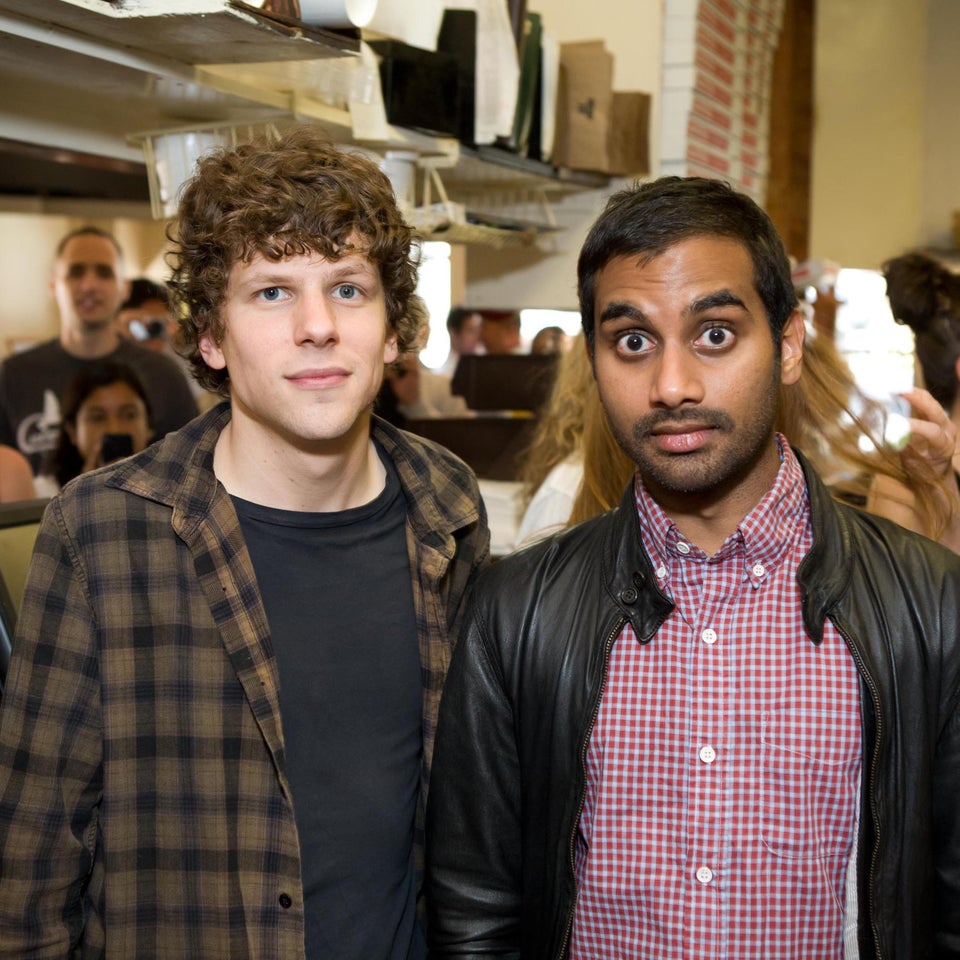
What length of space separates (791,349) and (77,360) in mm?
3019

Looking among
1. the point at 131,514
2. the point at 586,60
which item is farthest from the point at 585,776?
the point at 586,60

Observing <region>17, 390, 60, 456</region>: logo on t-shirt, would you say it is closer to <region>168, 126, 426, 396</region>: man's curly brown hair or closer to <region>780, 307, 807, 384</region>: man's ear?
<region>168, 126, 426, 396</region>: man's curly brown hair

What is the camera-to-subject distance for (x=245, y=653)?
1.37 metres

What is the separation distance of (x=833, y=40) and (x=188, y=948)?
666 centimetres

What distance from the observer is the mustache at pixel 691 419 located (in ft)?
4.10

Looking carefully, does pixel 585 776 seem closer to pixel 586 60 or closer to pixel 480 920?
pixel 480 920

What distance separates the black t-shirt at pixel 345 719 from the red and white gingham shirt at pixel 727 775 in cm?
27

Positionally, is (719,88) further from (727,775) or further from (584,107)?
(727,775)

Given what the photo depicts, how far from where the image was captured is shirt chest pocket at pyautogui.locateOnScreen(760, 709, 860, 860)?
123cm

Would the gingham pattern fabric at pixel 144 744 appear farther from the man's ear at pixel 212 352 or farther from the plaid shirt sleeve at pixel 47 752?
the man's ear at pixel 212 352

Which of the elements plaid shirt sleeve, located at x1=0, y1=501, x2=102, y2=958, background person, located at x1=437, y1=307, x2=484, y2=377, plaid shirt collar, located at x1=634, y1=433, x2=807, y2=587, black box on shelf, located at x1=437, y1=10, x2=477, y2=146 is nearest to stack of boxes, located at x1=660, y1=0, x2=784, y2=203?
background person, located at x1=437, y1=307, x2=484, y2=377

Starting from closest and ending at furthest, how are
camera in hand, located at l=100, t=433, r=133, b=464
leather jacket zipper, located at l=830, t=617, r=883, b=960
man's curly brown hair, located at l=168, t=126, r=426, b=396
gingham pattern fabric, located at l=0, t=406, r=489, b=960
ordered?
leather jacket zipper, located at l=830, t=617, r=883, b=960 < gingham pattern fabric, located at l=0, t=406, r=489, b=960 < man's curly brown hair, located at l=168, t=126, r=426, b=396 < camera in hand, located at l=100, t=433, r=133, b=464

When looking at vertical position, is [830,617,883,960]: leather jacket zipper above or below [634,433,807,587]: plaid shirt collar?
below

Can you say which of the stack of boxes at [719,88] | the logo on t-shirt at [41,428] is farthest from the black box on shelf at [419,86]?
the logo on t-shirt at [41,428]
